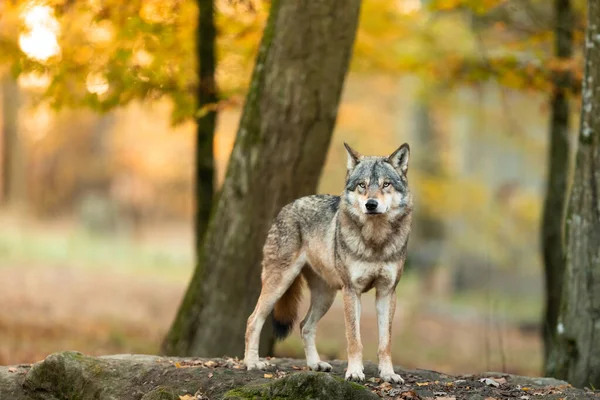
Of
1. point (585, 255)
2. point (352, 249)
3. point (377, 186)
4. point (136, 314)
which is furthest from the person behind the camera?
point (136, 314)

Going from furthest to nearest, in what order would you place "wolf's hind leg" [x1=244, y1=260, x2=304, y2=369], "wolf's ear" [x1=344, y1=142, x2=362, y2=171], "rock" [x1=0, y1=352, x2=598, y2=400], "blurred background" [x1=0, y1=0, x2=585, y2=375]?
"blurred background" [x1=0, y1=0, x2=585, y2=375], "wolf's hind leg" [x1=244, y1=260, x2=304, y2=369], "wolf's ear" [x1=344, y1=142, x2=362, y2=171], "rock" [x1=0, y1=352, x2=598, y2=400]

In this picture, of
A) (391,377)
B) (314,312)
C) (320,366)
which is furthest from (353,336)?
(314,312)

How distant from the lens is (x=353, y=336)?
5.99 metres

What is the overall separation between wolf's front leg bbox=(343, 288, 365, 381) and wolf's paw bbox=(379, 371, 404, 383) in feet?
0.57

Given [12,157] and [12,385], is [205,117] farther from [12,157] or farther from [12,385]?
[12,157]

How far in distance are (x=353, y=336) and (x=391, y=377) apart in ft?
1.43

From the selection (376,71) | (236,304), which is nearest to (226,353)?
(236,304)

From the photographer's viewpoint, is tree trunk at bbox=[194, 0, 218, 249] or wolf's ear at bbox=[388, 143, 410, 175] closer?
wolf's ear at bbox=[388, 143, 410, 175]

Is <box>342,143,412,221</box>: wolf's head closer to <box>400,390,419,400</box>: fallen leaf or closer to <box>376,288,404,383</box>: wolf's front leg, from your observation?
<box>376,288,404,383</box>: wolf's front leg

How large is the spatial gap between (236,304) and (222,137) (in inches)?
359

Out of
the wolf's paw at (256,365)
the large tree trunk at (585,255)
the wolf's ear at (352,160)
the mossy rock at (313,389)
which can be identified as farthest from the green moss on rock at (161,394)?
the large tree trunk at (585,255)

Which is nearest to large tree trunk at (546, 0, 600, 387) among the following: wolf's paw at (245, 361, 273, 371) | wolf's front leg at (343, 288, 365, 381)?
wolf's front leg at (343, 288, 365, 381)

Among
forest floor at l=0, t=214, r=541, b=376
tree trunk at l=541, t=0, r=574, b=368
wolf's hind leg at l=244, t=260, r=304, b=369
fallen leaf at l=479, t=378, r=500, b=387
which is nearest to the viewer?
fallen leaf at l=479, t=378, r=500, b=387

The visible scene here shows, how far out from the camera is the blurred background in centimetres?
1034
